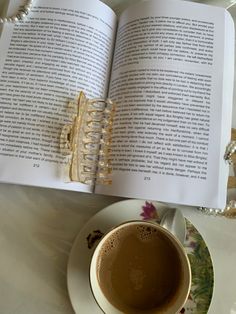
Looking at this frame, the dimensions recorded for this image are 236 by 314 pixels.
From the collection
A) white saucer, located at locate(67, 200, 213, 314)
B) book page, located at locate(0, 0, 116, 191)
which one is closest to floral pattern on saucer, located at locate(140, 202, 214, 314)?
white saucer, located at locate(67, 200, 213, 314)

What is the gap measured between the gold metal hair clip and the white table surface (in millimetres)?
38

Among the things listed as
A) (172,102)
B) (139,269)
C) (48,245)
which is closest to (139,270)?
(139,269)

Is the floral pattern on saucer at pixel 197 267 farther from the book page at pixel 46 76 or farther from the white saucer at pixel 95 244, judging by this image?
the book page at pixel 46 76

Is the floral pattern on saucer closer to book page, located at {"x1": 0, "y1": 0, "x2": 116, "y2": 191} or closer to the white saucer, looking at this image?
the white saucer

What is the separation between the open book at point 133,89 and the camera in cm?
51

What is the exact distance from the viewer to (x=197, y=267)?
478 mm

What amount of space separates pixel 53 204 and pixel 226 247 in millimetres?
245

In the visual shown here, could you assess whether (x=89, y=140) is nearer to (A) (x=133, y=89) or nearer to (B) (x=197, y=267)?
(A) (x=133, y=89)

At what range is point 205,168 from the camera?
0.51 metres

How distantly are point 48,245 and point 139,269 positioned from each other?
13cm

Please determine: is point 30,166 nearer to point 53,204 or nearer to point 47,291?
point 53,204

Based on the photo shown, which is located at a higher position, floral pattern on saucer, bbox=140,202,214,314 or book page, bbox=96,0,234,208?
book page, bbox=96,0,234,208

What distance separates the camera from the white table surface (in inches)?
19.1

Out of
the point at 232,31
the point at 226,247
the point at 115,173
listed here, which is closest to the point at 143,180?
Result: the point at 115,173
